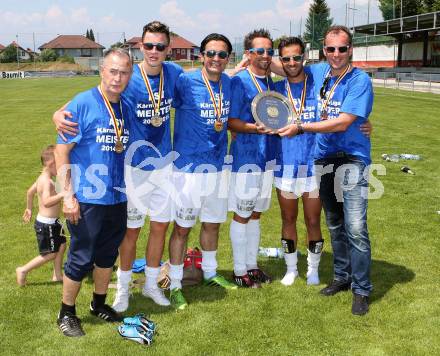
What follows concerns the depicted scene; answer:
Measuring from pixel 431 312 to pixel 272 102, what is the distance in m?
2.63

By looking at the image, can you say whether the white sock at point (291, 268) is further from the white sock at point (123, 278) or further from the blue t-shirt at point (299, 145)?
the white sock at point (123, 278)

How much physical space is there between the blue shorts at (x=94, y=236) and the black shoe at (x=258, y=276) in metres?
1.82

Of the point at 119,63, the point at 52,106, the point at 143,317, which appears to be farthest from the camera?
the point at 52,106

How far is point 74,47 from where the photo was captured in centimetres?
12250

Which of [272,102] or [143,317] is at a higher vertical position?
[272,102]

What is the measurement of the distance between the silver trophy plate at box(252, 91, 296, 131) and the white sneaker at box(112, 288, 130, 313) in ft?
7.22

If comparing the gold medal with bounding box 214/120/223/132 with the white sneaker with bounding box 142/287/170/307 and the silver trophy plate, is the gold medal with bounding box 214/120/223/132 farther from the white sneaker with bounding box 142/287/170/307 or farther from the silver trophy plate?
the white sneaker with bounding box 142/287/170/307

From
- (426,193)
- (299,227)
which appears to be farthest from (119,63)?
(426,193)

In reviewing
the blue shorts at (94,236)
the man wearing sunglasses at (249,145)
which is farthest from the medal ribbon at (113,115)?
the man wearing sunglasses at (249,145)

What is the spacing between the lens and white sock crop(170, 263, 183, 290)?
5.12m

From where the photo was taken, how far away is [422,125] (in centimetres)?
1862

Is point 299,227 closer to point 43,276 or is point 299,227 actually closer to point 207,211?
point 207,211

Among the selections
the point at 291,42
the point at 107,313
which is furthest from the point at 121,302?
the point at 291,42

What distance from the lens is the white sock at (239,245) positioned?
213 inches
